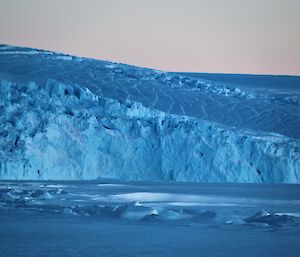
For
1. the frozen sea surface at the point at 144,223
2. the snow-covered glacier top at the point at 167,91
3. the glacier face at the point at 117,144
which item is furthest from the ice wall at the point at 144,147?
the snow-covered glacier top at the point at 167,91

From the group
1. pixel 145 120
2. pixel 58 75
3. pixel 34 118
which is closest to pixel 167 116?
pixel 145 120

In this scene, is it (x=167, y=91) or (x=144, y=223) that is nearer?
(x=144, y=223)

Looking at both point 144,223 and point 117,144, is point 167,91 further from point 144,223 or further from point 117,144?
point 144,223

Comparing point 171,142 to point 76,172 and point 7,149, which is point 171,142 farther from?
point 7,149

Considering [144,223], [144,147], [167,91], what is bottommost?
[144,223]

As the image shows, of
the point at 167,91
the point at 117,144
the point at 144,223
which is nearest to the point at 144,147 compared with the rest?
the point at 117,144

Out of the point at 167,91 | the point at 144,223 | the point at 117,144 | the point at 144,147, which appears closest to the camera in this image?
the point at 144,223

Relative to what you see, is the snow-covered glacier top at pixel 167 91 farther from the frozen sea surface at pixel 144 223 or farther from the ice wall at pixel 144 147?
the frozen sea surface at pixel 144 223
